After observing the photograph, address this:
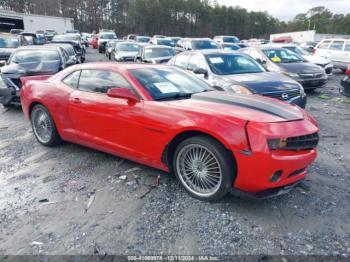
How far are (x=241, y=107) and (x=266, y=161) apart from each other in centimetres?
78

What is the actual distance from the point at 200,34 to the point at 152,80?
7130 cm

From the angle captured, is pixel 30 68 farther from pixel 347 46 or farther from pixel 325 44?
pixel 325 44

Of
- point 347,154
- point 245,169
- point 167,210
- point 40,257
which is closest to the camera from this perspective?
point 40,257

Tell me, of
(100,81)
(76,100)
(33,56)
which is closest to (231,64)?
(100,81)

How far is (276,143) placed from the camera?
9.53ft

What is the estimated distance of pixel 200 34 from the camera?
71438 mm

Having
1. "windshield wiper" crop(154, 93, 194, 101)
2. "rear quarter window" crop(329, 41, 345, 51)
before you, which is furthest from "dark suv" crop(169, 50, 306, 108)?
"rear quarter window" crop(329, 41, 345, 51)

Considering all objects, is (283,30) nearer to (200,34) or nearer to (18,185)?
(200,34)

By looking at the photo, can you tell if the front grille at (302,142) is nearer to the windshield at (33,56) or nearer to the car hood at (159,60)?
the windshield at (33,56)

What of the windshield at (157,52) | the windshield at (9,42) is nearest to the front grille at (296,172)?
the windshield at (157,52)

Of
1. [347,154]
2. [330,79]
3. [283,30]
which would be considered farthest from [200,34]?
[347,154]

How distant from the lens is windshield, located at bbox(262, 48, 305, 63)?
10180 millimetres

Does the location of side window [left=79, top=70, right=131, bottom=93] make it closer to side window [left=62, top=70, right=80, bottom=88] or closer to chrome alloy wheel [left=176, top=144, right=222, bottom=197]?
side window [left=62, top=70, right=80, bottom=88]

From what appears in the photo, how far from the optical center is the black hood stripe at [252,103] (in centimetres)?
331
